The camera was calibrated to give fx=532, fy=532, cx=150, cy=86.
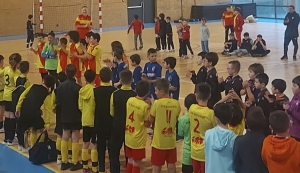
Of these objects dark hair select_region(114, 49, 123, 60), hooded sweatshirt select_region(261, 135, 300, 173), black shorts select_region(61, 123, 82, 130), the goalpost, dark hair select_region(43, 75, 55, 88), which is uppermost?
the goalpost

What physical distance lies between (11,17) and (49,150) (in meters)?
22.8

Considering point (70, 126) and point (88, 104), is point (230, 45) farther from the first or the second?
point (88, 104)

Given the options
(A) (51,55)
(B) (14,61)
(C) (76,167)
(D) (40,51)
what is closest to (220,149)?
(C) (76,167)

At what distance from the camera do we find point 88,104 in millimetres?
8492

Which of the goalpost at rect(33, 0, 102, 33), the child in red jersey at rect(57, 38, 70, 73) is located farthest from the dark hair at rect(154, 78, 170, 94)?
the goalpost at rect(33, 0, 102, 33)

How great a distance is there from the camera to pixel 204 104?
6859 mm

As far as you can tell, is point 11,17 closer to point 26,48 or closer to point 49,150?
point 26,48

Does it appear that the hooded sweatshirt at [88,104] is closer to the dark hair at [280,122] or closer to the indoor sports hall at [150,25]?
the indoor sports hall at [150,25]

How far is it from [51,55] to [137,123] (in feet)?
19.6

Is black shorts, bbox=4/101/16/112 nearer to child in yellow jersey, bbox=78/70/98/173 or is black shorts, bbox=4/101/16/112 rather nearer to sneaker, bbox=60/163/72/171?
sneaker, bbox=60/163/72/171

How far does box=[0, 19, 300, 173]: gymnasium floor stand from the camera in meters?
9.45

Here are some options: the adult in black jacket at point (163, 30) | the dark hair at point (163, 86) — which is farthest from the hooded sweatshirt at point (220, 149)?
the adult in black jacket at point (163, 30)

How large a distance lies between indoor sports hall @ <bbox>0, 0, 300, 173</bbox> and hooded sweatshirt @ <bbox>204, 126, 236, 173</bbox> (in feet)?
17.2

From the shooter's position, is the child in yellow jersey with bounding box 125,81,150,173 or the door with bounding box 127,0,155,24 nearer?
the child in yellow jersey with bounding box 125,81,150,173
